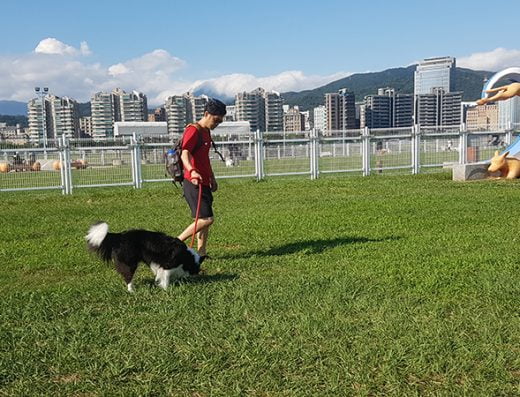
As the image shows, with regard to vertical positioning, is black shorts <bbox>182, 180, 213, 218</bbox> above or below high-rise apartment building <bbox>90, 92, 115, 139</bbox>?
below

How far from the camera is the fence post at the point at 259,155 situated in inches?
693

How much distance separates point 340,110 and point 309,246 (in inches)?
4413

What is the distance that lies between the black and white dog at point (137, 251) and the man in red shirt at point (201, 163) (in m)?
0.89

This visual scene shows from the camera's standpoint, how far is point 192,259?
529 centimetres

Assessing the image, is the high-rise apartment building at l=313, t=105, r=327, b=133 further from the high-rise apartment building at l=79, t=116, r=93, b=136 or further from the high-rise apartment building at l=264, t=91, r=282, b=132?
the high-rise apartment building at l=79, t=116, r=93, b=136

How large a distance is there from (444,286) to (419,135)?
584 inches

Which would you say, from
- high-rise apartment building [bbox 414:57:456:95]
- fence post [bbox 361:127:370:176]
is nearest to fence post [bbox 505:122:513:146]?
fence post [bbox 361:127:370:176]

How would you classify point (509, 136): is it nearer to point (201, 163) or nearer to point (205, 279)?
point (201, 163)

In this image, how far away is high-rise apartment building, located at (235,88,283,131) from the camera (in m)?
119

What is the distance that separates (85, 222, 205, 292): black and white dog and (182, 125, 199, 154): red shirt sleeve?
1.16 meters

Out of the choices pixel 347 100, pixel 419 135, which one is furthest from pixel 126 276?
pixel 347 100

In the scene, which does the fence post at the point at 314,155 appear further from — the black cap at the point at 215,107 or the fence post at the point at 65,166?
the black cap at the point at 215,107

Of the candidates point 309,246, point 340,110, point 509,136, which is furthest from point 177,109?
point 309,246

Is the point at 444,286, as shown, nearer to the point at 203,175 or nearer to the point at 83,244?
the point at 203,175
